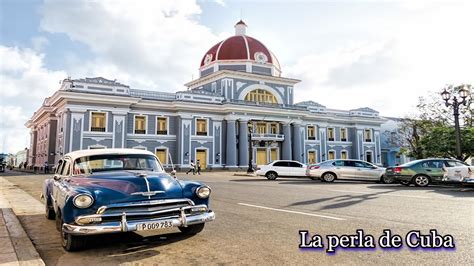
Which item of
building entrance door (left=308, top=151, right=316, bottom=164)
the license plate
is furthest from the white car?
building entrance door (left=308, top=151, right=316, bottom=164)

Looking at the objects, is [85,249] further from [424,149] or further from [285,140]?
[285,140]

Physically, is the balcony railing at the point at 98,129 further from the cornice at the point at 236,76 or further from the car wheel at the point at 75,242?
the car wheel at the point at 75,242

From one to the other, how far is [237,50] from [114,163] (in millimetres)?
39427

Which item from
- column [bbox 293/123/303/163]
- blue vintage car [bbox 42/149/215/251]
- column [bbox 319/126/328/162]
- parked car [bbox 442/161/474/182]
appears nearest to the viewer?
blue vintage car [bbox 42/149/215/251]

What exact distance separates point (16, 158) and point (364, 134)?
97.1 metres

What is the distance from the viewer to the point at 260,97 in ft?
144

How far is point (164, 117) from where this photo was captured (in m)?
38.1

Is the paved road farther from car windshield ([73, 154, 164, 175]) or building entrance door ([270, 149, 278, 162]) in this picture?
building entrance door ([270, 149, 278, 162])

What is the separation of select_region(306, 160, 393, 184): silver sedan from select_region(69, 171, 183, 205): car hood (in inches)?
608

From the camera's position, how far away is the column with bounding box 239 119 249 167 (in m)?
39.5

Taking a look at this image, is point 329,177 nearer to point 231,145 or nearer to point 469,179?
point 469,179

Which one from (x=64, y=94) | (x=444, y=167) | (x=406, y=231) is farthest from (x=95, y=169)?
(x=64, y=94)

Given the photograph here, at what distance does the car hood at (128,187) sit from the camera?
15.6 ft

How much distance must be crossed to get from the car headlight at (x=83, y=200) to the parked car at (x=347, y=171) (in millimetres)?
16581
